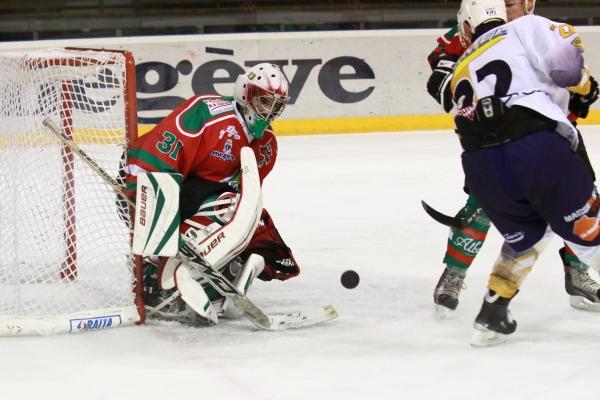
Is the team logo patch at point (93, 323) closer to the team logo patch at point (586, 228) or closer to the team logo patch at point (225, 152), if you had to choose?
the team logo patch at point (225, 152)

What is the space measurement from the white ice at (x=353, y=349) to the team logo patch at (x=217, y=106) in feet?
1.93

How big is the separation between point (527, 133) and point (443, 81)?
1.55 ft

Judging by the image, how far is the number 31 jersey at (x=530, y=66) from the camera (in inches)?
79.4

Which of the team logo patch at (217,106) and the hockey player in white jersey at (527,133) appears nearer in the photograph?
the hockey player in white jersey at (527,133)

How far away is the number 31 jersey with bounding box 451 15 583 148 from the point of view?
202 centimetres

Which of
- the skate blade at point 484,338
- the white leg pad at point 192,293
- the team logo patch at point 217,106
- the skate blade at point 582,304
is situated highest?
the team logo patch at point 217,106

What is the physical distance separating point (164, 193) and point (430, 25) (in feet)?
20.7

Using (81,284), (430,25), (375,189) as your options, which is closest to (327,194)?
(375,189)

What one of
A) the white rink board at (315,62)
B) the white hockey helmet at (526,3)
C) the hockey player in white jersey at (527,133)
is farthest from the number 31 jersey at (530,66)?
the white rink board at (315,62)

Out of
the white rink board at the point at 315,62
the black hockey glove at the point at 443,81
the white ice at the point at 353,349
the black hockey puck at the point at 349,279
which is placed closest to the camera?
the white ice at the point at 353,349

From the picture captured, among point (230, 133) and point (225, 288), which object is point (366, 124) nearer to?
point (230, 133)

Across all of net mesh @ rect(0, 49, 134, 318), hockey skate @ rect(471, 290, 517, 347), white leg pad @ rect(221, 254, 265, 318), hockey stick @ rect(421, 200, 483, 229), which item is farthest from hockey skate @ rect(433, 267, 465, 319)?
net mesh @ rect(0, 49, 134, 318)

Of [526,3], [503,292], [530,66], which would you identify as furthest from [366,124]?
[530,66]

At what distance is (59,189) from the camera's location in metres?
2.74
